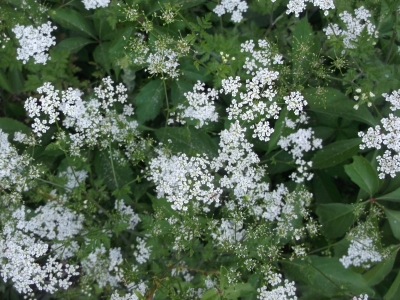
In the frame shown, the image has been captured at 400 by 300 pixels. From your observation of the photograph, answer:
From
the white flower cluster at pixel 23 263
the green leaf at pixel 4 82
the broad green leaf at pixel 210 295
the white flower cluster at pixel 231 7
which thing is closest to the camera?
the broad green leaf at pixel 210 295

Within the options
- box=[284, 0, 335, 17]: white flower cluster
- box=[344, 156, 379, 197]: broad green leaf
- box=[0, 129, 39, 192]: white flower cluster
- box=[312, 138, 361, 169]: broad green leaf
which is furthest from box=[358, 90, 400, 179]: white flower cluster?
box=[0, 129, 39, 192]: white flower cluster

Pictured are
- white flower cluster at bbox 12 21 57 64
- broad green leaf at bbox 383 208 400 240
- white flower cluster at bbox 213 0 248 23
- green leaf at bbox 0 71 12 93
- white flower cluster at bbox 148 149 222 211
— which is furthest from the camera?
green leaf at bbox 0 71 12 93

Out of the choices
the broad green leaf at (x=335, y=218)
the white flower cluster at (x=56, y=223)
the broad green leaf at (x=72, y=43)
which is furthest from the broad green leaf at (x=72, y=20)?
the broad green leaf at (x=335, y=218)

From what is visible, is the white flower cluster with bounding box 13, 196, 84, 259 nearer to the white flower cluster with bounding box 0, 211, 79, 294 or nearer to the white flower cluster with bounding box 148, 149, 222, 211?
the white flower cluster with bounding box 0, 211, 79, 294

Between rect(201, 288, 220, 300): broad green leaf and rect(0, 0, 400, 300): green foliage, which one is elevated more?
rect(0, 0, 400, 300): green foliage

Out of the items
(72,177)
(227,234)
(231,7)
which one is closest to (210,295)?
(227,234)

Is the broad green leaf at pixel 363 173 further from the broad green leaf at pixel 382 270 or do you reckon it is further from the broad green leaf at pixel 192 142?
the broad green leaf at pixel 192 142
